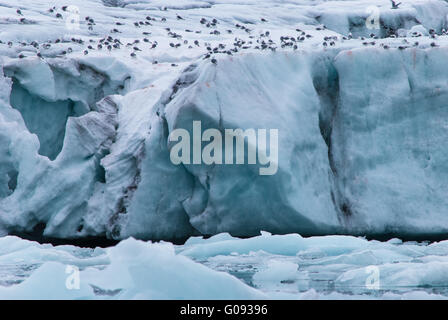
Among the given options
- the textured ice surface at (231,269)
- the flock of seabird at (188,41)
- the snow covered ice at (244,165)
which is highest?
the flock of seabird at (188,41)

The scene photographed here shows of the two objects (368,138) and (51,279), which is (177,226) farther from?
(51,279)

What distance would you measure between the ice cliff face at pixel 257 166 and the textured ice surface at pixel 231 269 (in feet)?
2.49

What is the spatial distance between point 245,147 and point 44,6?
413 inches

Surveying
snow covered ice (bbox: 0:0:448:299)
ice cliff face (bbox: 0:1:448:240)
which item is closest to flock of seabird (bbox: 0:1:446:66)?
snow covered ice (bbox: 0:0:448:299)

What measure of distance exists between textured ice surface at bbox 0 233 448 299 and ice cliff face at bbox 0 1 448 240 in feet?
2.49

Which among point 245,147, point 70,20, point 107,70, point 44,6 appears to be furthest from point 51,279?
point 44,6

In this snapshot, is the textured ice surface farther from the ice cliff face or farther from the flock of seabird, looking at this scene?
the flock of seabird

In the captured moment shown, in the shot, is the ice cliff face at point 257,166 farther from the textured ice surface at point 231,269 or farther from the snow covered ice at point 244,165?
the textured ice surface at point 231,269

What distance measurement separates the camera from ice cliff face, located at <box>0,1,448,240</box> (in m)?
10.6

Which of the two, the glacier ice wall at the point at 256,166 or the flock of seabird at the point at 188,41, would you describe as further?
the flock of seabird at the point at 188,41

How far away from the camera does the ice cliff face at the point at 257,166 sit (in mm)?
10578

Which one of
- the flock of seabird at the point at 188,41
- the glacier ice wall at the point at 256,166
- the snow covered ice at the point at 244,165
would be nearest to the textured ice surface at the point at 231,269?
the snow covered ice at the point at 244,165

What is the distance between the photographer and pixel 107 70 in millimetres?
13172

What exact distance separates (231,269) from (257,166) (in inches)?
74.2
